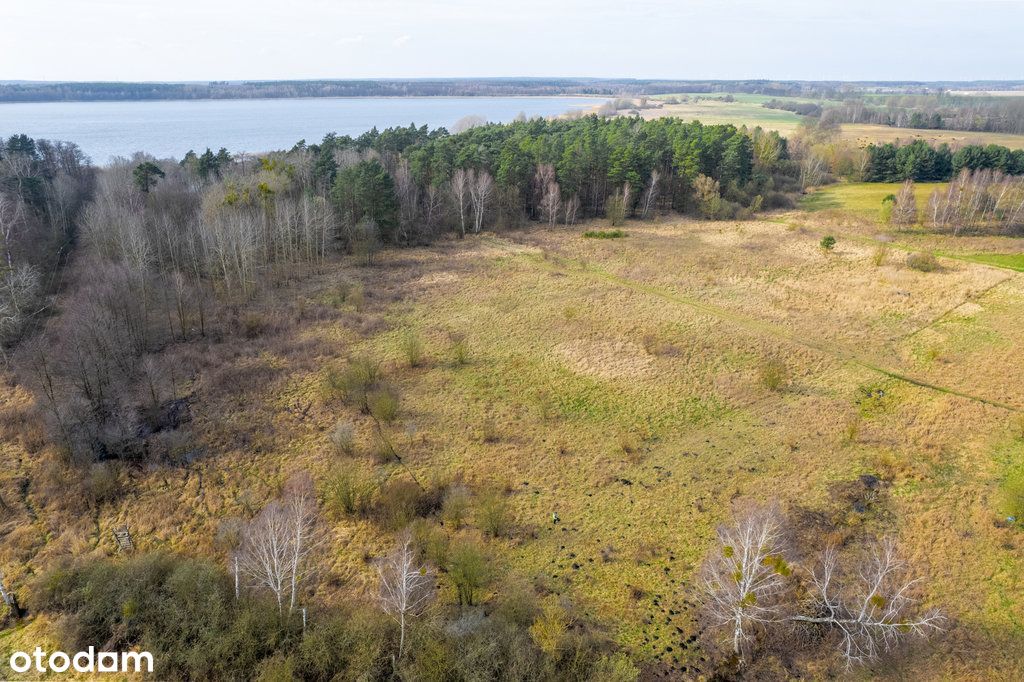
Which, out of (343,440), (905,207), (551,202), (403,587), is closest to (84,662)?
(403,587)

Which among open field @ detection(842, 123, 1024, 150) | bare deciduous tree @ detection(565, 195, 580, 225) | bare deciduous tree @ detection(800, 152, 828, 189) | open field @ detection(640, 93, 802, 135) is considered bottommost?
bare deciduous tree @ detection(565, 195, 580, 225)

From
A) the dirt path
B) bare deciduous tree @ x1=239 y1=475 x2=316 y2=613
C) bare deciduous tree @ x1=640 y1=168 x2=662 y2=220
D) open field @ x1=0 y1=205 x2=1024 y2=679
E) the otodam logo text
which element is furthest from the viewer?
bare deciduous tree @ x1=640 y1=168 x2=662 y2=220

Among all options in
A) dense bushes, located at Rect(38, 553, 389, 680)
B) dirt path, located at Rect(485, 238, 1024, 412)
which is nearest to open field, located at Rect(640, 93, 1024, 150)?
dirt path, located at Rect(485, 238, 1024, 412)

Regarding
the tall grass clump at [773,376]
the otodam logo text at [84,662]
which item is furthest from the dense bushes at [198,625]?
the tall grass clump at [773,376]

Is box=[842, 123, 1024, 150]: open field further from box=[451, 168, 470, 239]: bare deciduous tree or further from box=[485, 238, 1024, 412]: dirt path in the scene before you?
box=[451, 168, 470, 239]: bare deciduous tree

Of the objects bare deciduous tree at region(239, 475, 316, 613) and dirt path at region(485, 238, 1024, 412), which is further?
dirt path at region(485, 238, 1024, 412)

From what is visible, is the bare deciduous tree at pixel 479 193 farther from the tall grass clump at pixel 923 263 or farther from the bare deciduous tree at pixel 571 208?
the tall grass clump at pixel 923 263
